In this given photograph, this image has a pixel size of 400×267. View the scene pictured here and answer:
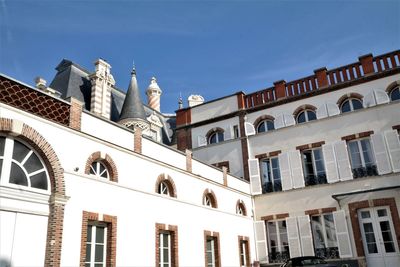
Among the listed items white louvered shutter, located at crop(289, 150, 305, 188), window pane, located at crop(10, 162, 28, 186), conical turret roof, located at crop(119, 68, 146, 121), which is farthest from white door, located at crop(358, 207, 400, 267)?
window pane, located at crop(10, 162, 28, 186)

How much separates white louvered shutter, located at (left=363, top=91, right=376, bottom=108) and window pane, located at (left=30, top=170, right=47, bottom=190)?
1476cm

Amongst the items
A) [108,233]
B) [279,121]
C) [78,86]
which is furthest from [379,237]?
[78,86]

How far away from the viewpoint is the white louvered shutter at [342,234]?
1614 cm

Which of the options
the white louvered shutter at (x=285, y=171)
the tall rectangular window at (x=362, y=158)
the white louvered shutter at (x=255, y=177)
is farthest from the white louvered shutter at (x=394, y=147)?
the white louvered shutter at (x=255, y=177)

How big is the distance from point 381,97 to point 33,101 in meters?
15.2

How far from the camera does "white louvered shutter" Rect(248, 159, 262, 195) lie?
63.3ft

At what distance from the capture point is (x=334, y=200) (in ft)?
56.4

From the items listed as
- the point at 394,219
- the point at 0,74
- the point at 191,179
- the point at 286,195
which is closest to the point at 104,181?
the point at 0,74

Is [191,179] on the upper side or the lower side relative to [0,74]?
lower

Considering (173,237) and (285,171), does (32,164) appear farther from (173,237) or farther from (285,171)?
(285,171)

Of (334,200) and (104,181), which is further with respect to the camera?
(334,200)

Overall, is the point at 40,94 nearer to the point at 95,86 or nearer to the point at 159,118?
the point at 95,86

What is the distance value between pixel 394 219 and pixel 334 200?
8.59 ft

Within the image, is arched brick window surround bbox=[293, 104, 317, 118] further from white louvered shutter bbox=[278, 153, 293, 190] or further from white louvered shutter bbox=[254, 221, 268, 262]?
white louvered shutter bbox=[254, 221, 268, 262]
